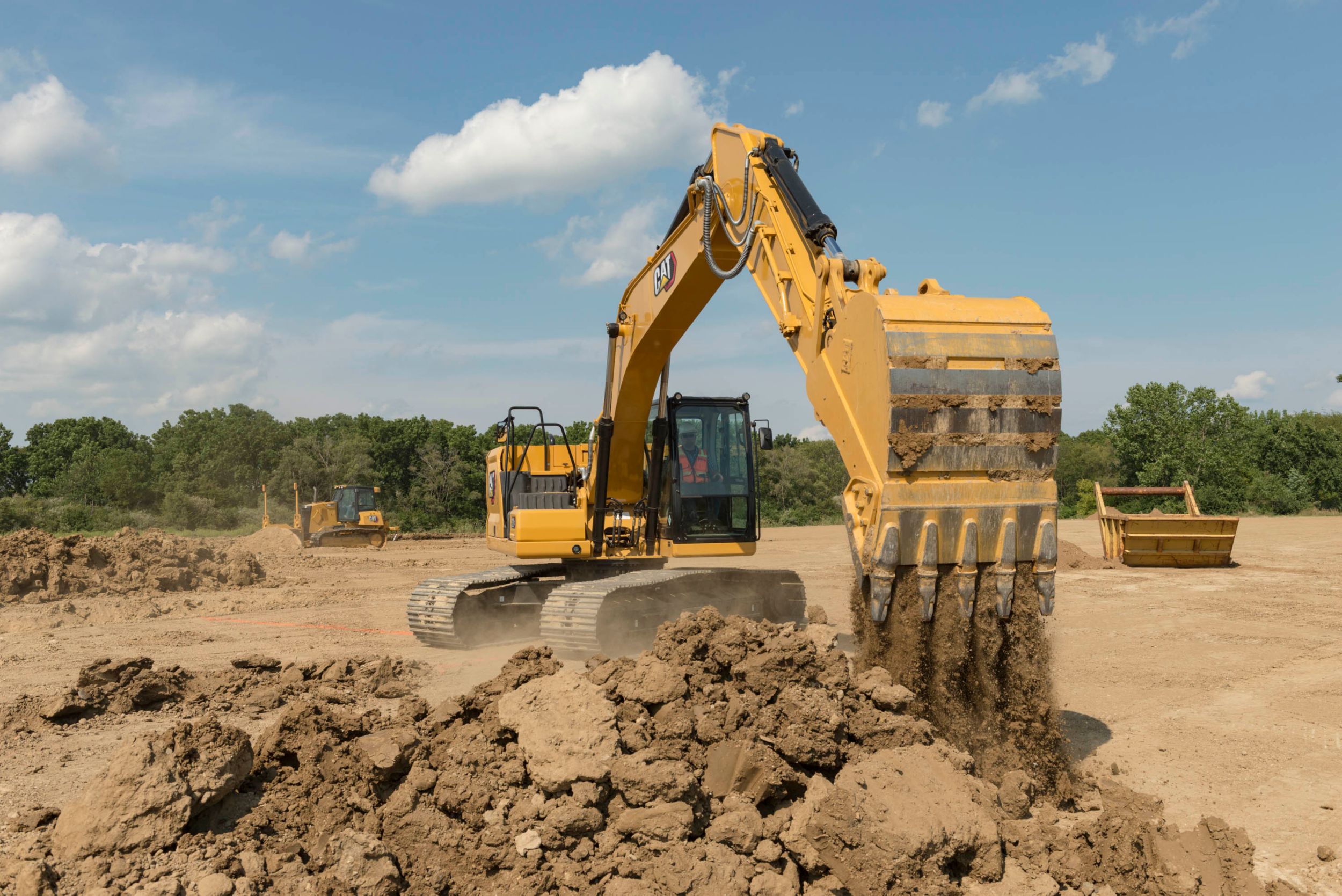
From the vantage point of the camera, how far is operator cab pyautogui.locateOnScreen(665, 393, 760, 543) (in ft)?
30.7

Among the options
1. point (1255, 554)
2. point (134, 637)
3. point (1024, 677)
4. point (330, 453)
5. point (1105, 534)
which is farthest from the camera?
point (330, 453)

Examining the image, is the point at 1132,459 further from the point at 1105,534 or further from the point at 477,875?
the point at 477,875

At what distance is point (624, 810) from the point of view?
405cm

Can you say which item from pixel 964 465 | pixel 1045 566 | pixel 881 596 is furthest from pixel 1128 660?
pixel 881 596

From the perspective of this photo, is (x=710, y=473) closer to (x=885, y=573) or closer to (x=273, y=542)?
(x=885, y=573)

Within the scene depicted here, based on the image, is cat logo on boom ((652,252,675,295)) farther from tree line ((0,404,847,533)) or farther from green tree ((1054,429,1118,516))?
green tree ((1054,429,1118,516))

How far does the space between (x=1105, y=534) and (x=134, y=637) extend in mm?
17619

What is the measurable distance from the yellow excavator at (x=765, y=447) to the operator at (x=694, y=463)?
0.06 ft

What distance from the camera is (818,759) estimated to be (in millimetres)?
4305

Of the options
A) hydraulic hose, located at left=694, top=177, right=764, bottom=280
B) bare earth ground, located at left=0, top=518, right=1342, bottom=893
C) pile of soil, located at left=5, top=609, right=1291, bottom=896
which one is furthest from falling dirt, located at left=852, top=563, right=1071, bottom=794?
hydraulic hose, located at left=694, top=177, right=764, bottom=280

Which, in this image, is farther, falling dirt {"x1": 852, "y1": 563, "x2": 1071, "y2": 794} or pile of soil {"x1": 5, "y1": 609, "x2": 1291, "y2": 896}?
falling dirt {"x1": 852, "y1": 563, "x2": 1071, "y2": 794}

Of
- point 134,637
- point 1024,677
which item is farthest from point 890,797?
point 134,637

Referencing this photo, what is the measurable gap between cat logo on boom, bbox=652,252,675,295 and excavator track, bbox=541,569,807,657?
278cm

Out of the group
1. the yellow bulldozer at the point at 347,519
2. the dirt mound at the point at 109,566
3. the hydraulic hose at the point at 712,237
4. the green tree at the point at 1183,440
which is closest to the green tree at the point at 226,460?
the yellow bulldozer at the point at 347,519
